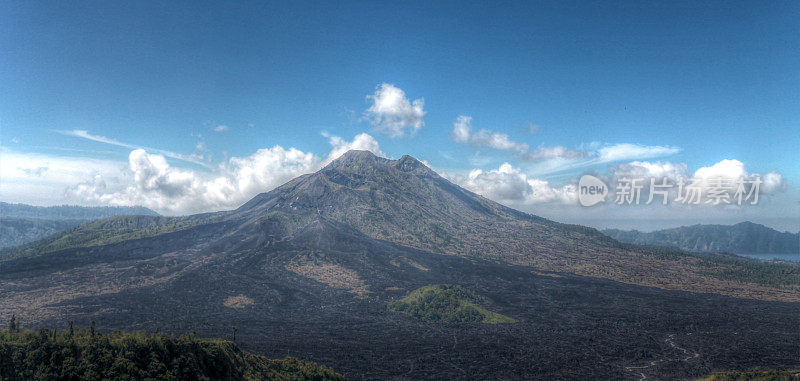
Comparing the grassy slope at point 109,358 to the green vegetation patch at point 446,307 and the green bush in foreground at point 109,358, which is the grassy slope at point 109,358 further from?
the green vegetation patch at point 446,307

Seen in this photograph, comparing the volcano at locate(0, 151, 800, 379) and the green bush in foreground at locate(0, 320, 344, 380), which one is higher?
the green bush in foreground at locate(0, 320, 344, 380)

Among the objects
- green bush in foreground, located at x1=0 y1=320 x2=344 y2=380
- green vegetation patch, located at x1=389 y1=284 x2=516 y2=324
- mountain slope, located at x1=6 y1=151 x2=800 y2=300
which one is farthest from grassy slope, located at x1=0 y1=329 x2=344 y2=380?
mountain slope, located at x1=6 y1=151 x2=800 y2=300

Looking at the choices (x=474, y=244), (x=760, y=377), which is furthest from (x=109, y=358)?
(x=474, y=244)

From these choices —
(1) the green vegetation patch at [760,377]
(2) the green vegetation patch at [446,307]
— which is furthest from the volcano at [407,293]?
(1) the green vegetation patch at [760,377]

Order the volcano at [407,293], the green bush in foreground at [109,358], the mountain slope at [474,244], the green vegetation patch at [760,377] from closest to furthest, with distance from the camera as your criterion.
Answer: the green bush in foreground at [109,358]
the green vegetation patch at [760,377]
the volcano at [407,293]
the mountain slope at [474,244]

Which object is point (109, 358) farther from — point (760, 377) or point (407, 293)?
point (407, 293)

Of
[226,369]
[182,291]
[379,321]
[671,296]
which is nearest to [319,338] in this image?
[379,321]

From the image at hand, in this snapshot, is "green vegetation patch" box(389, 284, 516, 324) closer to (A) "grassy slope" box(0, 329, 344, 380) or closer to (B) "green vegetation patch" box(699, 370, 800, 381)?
Answer: (B) "green vegetation patch" box(699, 370, 800, 381)

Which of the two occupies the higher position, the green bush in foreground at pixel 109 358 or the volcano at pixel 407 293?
the green bush in foreground at pixel 109 358
